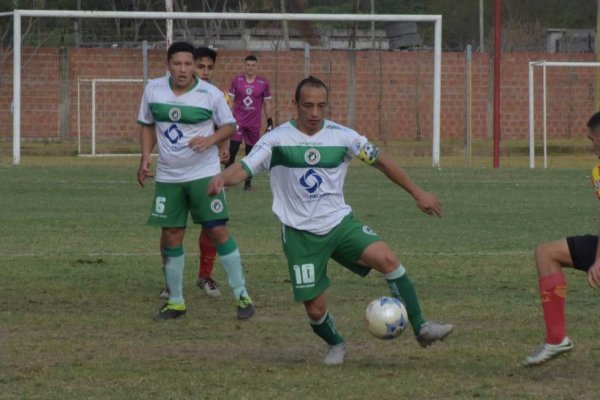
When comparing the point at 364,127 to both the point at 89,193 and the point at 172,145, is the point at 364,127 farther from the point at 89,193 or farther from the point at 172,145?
the point at 172,145

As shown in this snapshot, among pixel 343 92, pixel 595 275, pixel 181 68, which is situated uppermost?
pixel 343 92

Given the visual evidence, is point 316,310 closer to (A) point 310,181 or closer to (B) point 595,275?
(A) point 310,181

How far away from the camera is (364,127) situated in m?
32.7

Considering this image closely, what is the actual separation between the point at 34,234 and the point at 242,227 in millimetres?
2251

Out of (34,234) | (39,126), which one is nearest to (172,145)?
(34,234)

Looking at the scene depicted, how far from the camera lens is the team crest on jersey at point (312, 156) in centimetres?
714

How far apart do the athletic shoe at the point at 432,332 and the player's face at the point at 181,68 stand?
2.65 metres

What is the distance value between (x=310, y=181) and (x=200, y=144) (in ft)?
5.35

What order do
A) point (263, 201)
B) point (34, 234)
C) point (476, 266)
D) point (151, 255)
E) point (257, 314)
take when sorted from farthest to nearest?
point (263, 201) < point (34, 234) < point (151, 255) < point (476, 266) < point (257, 314)

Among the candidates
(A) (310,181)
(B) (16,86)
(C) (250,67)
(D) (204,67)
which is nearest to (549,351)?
(A) (310,181)

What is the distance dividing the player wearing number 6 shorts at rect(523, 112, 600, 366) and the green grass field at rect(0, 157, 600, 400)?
145 millimetres

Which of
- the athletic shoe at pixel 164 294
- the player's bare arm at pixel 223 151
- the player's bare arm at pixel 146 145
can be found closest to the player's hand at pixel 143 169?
the player's bare arm at pixel 146 145

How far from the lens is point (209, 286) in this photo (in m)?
9.62

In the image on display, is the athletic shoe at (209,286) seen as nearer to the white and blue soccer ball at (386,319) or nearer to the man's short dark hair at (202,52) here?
the man's short dark hair at (202,52)
